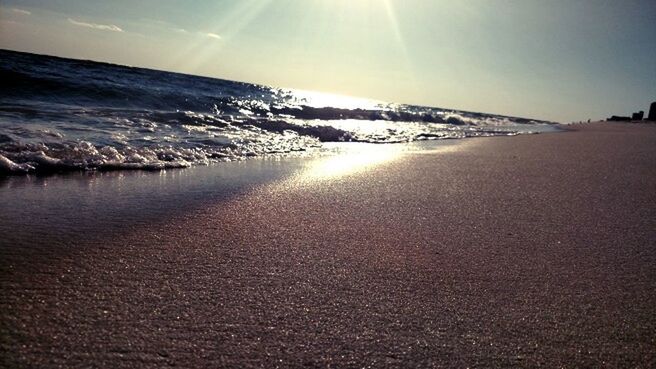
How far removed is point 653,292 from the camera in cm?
164

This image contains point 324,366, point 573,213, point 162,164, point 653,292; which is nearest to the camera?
point 324,366

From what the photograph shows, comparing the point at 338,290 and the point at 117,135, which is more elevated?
the point at 117,135

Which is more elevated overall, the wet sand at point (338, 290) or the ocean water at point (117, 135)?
the ocean water at point (117, 135)

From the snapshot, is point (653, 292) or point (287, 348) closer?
point (287, 348)

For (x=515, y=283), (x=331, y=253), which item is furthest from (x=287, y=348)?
(x=515, y=283)

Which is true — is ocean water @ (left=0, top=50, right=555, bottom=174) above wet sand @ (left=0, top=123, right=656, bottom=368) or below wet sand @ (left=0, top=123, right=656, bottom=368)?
above

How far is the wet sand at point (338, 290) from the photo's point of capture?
3.77 ft

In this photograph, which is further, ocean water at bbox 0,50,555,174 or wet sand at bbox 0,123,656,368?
ocean water at bbox 0,50,555,174

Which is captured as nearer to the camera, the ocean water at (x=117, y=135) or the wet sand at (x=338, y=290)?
the wet sand at (x=338, y=290)

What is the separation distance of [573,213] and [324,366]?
2371mm

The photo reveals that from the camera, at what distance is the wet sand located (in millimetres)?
1148

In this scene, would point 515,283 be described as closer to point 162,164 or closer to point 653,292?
point 653,292

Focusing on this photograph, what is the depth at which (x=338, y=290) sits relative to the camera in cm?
154

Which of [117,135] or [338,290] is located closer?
[338,290]
